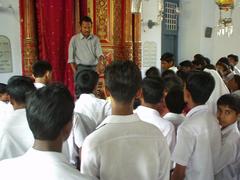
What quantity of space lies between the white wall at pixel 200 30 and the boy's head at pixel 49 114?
7.32 m

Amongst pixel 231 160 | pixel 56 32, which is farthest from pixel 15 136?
pixel 56 32

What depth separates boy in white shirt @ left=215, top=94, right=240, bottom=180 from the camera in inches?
75.7

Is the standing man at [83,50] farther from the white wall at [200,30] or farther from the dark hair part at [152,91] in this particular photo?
the white wall at [200,30]

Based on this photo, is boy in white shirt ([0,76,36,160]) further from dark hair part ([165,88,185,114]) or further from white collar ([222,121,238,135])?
white collar ([222,121,238,135])

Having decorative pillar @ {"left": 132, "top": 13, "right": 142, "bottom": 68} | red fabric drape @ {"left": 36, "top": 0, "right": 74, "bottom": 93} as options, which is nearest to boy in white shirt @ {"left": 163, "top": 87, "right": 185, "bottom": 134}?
red fabric drape @ {"left": 36, "top": 0, "right": 74, "bottom": 93}

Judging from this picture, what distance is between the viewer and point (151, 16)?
6.89 m

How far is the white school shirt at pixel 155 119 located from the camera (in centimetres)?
183

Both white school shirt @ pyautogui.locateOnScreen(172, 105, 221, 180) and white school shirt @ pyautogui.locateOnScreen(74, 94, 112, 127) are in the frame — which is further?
white school shirt @ pyautogui.locateOnScreen(74, 94, 112, 127)

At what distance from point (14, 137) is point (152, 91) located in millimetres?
740

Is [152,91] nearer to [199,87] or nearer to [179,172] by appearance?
[199,87]

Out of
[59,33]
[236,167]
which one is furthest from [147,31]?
[236,167]

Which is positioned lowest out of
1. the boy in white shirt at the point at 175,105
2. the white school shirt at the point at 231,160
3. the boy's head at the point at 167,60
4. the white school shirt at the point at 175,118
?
the white school shirt at the point at 231,160

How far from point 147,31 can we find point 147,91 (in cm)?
518

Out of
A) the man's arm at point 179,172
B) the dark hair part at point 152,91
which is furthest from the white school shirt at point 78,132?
the man's arm at point 179,172
